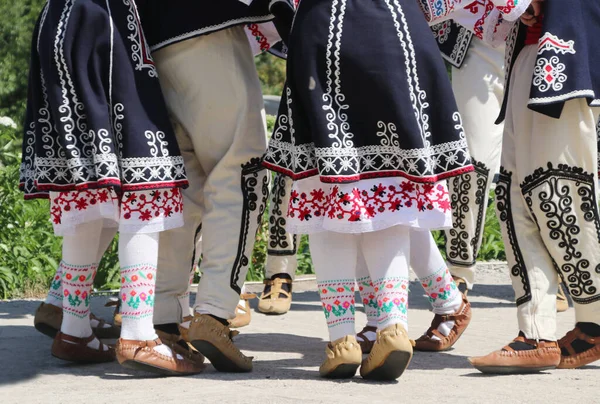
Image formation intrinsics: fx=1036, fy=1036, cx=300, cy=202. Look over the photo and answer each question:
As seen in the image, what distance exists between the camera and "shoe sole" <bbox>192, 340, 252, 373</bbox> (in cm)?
394

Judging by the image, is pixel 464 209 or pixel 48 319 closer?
pixel 48 319

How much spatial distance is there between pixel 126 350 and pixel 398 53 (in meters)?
1.50

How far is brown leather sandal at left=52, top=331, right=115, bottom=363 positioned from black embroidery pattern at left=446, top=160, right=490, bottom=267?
2134 millimetres

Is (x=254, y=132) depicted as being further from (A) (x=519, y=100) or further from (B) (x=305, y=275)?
(B) (x=305, y=275)

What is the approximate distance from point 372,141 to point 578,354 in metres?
1.19

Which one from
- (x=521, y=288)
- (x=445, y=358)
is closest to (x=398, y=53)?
(x=521, y=288)

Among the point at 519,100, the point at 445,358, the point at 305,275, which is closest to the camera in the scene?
the point at 519,100

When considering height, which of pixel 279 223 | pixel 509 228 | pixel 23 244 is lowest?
pixel 23 244

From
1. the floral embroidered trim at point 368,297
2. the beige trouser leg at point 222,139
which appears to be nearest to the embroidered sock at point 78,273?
the beige trouser leg at point 222,139

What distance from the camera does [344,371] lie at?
3.87m

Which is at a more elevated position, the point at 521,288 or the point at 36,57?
the point at 36,57

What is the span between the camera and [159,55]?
4172 mm

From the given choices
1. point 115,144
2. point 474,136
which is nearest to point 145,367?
point 115,144

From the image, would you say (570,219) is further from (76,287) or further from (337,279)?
(76,287)
